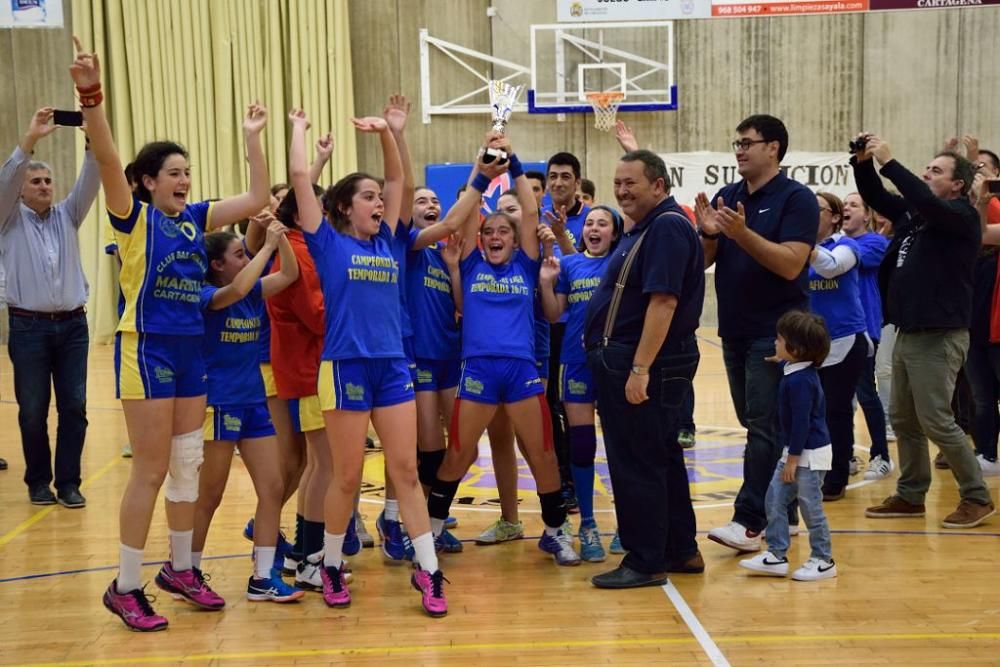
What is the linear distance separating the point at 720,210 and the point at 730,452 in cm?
354

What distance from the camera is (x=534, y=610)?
4418 millimetres

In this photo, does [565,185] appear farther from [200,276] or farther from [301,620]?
[301,620]

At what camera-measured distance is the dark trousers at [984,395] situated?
6989mm

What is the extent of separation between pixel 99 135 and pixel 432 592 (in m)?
2.20

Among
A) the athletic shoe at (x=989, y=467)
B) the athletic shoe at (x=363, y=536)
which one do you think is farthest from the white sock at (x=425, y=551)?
the athletic shoe at (x=989, y=467)

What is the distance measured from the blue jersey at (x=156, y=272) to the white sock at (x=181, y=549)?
84 cm

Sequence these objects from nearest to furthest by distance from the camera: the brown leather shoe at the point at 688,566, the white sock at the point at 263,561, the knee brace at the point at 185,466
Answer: the knee brace at the point at 185,466 < the white sock at the point at 263,561 < the brown leather shoe at the point at 688,566

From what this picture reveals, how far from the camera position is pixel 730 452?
7855 mm

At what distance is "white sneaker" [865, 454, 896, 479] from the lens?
22.7 feet

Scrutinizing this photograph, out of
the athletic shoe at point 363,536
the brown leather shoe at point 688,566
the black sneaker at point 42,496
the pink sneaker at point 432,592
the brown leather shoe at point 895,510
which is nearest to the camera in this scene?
the pink sneaker at point 432,592

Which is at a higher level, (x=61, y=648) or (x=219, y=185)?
(x=219, y=185)

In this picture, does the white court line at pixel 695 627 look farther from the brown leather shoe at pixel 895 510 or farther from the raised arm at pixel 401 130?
the raised arm at pixel 401 130

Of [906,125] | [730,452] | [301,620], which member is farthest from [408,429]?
[906,125]

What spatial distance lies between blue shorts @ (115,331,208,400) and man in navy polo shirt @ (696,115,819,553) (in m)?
2.37
